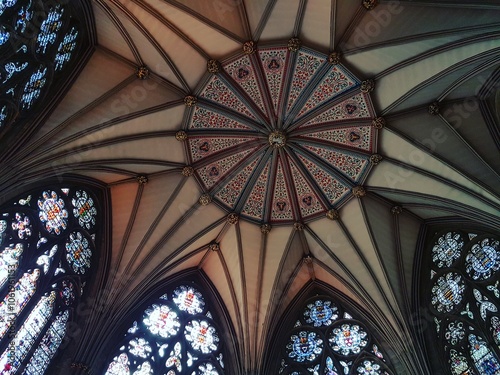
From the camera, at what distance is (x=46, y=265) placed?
14.5 m

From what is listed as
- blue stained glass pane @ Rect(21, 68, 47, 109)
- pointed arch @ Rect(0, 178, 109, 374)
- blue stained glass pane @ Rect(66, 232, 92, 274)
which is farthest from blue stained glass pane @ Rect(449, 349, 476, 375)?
blue stained glass pane @ Rect(21, 68, 47, 109)

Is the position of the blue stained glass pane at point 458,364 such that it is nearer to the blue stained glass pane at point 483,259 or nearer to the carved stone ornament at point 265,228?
the blue stained glass pane at point 483,259

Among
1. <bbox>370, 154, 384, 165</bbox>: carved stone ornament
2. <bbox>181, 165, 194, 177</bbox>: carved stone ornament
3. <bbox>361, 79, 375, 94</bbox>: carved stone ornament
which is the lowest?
<bbox>181, 165, 194, 177</bbox>: carved stone ornament

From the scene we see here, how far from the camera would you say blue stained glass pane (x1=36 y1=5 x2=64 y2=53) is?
531 inches

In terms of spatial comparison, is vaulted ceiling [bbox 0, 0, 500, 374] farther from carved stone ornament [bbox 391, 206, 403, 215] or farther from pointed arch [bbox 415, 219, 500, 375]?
pointed arch [bbox 415, 219, 500, 375]

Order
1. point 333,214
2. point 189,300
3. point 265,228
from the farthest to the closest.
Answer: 1. point 265,228
2. point 333,214
3. point 189,300

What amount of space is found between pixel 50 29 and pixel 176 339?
868 cm

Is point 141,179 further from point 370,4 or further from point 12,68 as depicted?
point 370,4

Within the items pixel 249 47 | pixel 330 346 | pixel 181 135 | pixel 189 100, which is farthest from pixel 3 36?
pixel 330 346

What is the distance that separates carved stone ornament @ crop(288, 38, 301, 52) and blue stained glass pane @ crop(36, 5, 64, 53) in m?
5.84

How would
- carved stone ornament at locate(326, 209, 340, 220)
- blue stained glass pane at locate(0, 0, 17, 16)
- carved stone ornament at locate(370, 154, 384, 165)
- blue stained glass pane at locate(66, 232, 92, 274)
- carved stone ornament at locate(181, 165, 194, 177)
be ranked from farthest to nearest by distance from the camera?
carved stone ornament at locate(326, 209, 340, 220), carved stone ornament at locate(181, 165, 194, 177), carved stone ornament at locate(370, 154, 384, 165), blue stained glass pane at locate(66, 232, 92, 274), blue stained glass pane at locate(0, 0, 17, 16)

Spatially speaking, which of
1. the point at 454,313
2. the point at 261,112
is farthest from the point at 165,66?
the point at 454,313

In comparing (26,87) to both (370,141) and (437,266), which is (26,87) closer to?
(370,141)

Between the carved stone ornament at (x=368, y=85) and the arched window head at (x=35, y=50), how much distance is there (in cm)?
731
